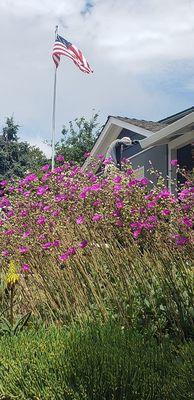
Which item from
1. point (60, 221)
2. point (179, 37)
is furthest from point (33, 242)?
point (179, 37)

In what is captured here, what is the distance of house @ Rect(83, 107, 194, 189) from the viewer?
12.7 meters

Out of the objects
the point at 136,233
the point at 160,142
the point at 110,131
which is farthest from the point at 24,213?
the point at 110,131

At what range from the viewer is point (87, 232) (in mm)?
5195

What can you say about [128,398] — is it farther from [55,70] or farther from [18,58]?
[55,70]

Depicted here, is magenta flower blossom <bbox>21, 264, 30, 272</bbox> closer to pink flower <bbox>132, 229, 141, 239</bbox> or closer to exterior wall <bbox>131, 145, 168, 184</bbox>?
pink flower <bbox>132, 229, 141, 239</bbox>

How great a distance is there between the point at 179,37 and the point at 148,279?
1192 cm

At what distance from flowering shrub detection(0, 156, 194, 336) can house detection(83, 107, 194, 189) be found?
3010mm

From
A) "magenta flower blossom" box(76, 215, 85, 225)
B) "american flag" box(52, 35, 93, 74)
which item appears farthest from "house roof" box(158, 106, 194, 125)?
"magenta flower blossom" box(76, 215, 85, 225)

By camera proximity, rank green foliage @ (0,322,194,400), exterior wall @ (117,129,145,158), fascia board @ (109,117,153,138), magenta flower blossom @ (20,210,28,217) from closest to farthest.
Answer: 1. green foliage @ (0,322,194,400)
2. magenta flower blossom @ (20,210,28,217)
3. fascia board @ (109,117,153,138)
4. exterior wall @ (117,129,145,158)

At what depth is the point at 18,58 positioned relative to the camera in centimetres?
2309

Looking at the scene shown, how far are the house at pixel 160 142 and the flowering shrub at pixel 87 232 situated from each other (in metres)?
3.01

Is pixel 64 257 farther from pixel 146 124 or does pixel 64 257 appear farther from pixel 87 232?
pixel 146 124

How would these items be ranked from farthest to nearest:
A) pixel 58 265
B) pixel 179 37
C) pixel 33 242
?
pixel 179 37 < pixel 33 242 < pixel 58 265

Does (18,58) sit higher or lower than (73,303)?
higher
